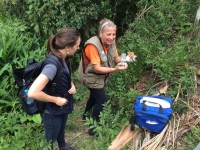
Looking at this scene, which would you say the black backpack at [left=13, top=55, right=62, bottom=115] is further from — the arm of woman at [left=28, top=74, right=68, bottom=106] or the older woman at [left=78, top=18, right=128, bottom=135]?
the older woman at [left=78, top=18, right=128, bottom=135]

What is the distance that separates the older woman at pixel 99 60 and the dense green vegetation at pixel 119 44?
286 mm

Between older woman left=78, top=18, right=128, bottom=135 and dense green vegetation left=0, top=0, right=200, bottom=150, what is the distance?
29 cm

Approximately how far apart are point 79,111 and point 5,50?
182cm

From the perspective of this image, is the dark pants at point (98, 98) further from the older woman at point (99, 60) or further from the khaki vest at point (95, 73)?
the khaki vest at point (95, 73)

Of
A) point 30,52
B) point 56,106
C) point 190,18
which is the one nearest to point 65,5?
point 30,52

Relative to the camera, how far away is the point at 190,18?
4543 millimetres

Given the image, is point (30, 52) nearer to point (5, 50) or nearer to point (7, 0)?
point (5, 50)

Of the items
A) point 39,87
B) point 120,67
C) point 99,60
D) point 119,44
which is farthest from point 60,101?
point 119,44

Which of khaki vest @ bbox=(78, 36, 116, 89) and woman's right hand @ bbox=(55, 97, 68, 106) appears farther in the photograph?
khaki vest @ bbox=(78, 36, 116, 89)

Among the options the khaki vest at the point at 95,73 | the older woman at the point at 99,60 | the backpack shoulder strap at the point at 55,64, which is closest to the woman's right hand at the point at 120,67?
the older woman at the point at 99,60

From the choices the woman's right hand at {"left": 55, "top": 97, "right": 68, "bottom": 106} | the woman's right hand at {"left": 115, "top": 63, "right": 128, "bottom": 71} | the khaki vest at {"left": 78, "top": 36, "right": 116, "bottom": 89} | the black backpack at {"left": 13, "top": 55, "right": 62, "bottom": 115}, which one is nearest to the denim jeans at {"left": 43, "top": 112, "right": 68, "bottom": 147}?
the black backpack at {"left": 13, "top": 55, "right": 62, "bottom": 115}

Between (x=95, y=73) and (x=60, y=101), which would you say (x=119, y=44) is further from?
(x=60, y=101)

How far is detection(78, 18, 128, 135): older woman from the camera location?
2.93 meters

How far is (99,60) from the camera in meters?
2.96
